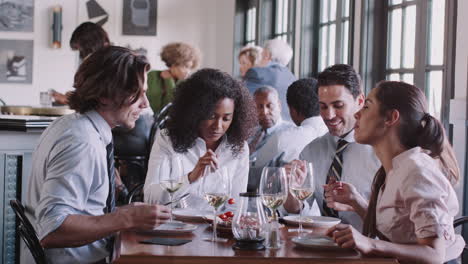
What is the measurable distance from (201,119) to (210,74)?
27cm

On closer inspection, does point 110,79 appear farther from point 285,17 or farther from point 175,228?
point 285,17

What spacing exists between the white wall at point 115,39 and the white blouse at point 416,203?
7875 millimetres

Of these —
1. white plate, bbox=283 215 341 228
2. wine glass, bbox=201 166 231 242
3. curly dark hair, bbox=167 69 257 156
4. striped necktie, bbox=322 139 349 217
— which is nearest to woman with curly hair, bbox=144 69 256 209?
curly dark hair, bbox=167 69 257 156

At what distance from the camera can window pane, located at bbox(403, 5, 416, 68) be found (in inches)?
188

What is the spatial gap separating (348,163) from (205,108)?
744 millimetres

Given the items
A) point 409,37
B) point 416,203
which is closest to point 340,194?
point 416,203

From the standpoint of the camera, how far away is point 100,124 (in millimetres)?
2416

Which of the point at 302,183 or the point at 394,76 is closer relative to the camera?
the point at 302,183

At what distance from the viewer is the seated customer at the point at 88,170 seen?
2.10 metres

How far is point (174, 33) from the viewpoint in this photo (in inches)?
412

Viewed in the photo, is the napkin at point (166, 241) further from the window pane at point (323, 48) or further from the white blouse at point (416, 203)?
the window pane at point (323, 48)

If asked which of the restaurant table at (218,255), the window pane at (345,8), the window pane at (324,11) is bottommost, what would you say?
the restaurant table at (218,255)

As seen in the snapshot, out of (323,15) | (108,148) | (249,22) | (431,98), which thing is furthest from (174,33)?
(108,148)

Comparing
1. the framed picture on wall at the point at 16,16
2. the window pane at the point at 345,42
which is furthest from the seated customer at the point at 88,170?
the framed picture on wall at the point at 16,16
